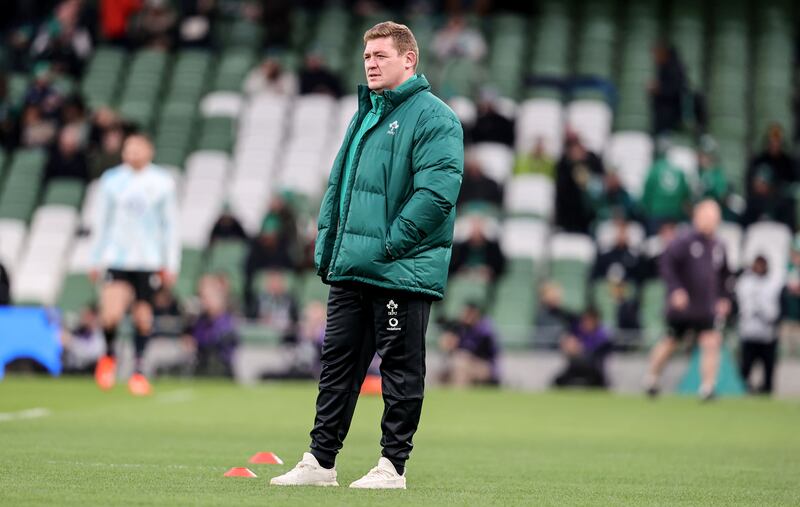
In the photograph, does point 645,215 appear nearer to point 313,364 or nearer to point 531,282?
point 531,282

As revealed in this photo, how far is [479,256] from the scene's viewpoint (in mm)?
21578

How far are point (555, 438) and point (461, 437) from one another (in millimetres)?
747

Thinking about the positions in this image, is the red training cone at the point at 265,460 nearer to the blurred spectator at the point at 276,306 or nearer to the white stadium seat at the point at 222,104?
the blurred spectator at the point at 276,306

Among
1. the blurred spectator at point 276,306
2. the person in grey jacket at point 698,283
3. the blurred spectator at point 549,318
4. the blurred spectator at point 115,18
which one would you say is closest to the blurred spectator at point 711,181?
the blurred spectator at point 549,318

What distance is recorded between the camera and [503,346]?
20.7 meters

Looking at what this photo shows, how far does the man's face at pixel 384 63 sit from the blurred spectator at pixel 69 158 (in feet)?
56.8

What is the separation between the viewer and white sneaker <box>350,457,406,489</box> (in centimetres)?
699

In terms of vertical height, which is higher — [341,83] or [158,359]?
[341,83]

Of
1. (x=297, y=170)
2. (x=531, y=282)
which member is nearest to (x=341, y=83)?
(x=297, y=170)

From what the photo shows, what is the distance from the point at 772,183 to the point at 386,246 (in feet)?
56.0

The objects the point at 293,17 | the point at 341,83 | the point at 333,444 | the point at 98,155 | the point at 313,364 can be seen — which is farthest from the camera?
the point at 293,17

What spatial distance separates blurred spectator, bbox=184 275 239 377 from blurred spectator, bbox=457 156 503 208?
435 cm

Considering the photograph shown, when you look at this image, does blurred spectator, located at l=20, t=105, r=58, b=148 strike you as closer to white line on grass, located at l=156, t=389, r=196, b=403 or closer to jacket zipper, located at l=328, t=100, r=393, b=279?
white line on grass, located at l=156, t=389, r=196, b=403

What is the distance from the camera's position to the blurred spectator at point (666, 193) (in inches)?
858
